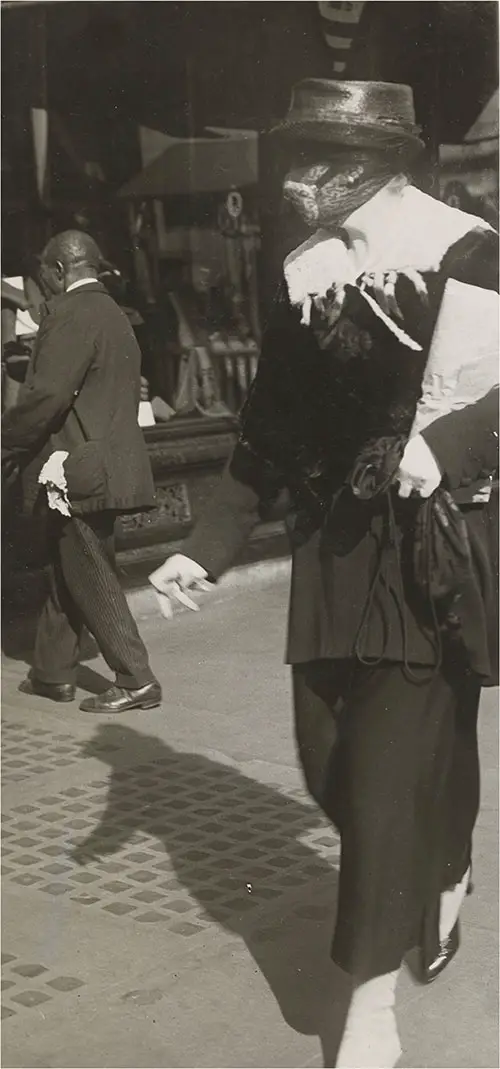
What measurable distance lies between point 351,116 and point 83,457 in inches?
119

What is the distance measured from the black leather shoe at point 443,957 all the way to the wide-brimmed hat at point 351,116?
1915 mm

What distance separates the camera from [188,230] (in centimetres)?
915

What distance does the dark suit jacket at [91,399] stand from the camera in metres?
5.42

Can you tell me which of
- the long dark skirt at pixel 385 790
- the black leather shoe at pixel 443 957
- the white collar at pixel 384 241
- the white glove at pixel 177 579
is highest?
the white collar at pixel 384 241

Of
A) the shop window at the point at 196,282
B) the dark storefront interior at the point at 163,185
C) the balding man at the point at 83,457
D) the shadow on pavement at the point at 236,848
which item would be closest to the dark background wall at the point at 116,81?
the dark storefront interior at the point at 163,185

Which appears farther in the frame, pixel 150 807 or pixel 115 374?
pixel 115 374

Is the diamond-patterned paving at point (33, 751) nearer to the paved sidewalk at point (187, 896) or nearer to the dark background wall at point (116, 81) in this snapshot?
the paved sidewalk at point (187, 896)

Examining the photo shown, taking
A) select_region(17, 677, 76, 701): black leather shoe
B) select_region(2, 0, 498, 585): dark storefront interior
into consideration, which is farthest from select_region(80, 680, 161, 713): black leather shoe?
select_region(2, 0, 498, 585): dark storefront interior

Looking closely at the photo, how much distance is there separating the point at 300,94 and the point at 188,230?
6356 millimetres

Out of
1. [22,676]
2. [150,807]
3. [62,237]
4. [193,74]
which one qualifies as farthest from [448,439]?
[193,74]

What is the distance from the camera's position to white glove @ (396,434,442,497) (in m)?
2.82

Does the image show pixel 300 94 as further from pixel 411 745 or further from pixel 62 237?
pixel 62 237

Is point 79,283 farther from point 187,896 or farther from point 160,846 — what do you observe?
point 187,896

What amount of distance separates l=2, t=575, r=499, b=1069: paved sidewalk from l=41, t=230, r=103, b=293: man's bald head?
5.89ft
